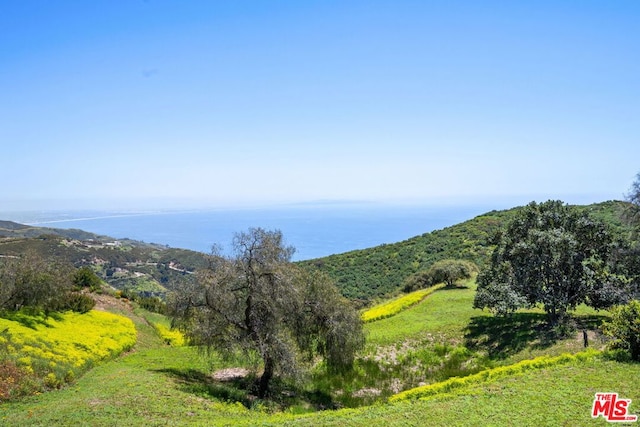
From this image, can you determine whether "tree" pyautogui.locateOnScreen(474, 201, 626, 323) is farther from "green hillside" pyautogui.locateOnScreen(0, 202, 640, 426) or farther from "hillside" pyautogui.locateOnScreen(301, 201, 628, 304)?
"hillside" pyautogui.locateOnScreen(301, 201, 628, 304)

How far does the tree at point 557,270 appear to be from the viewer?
27.7 meters

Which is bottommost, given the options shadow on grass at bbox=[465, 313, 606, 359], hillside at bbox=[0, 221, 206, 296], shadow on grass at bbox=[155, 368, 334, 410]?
hillside at bbox=[0, 221, 206, 296]

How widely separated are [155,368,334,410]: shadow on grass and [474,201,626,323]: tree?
1470 cm

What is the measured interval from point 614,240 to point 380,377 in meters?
20.8

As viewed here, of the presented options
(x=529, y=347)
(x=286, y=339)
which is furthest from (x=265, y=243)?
(x=529, y=347)

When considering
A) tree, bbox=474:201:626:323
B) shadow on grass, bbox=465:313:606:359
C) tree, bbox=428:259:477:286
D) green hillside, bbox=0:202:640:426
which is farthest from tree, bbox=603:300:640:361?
tree, bbox=428:259:477:286

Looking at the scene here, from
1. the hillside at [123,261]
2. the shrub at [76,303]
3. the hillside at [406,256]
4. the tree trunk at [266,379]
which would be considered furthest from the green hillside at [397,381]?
the hillside at [123,261]

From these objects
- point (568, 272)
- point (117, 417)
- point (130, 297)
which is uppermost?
point (568, 272)

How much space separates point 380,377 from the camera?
28.0 metres

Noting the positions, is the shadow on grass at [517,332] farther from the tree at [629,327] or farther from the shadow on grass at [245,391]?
the shadow on grass at [245,391]

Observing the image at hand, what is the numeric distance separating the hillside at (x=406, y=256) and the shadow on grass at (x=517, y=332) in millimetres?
32737

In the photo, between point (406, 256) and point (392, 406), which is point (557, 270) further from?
point (406, 256)

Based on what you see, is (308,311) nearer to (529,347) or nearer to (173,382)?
(173,382)

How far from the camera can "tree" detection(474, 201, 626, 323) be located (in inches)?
1092
